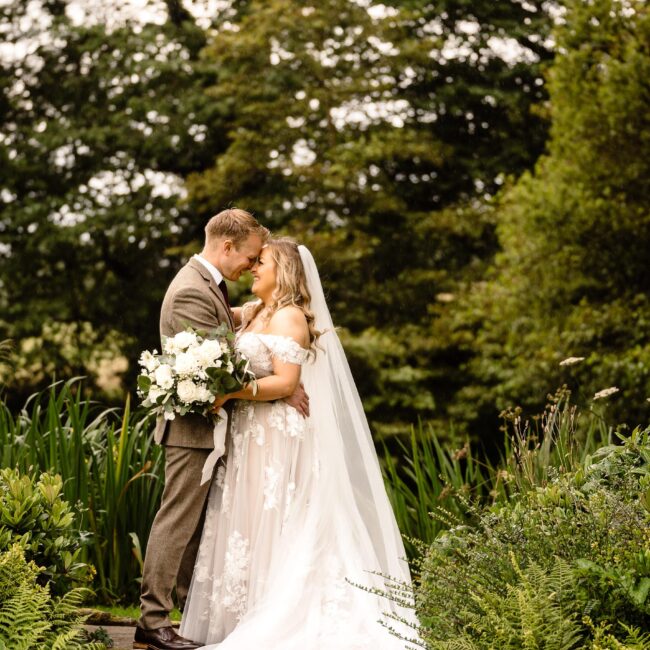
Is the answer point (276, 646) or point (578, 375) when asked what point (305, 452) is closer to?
point (276, 646)

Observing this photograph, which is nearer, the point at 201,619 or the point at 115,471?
the point at 201,619

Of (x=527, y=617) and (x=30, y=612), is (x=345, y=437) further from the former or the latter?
(x=527, y=617)

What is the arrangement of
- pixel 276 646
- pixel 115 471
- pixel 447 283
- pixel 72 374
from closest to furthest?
pixel 276 646 → pixel 115 471 → pixel 447 283 → pixel 72 374

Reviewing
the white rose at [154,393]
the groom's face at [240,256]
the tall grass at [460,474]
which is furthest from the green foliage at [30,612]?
the tall grass at [460,474]

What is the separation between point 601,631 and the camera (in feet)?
8.96

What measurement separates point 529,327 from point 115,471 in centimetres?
731

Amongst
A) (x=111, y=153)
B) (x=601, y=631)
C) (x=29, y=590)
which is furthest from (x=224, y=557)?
(x=111, y=153)

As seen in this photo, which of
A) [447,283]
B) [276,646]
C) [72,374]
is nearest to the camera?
[276,646]

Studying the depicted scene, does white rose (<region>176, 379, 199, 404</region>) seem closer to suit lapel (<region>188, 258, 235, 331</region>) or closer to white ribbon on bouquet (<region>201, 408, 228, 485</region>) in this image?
white ribbon on bouquet (<region>201, 408, 228, 485</region>)

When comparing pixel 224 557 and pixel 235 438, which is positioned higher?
pixel 235 438

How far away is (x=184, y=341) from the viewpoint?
168 inches

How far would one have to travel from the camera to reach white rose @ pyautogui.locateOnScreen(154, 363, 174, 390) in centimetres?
427

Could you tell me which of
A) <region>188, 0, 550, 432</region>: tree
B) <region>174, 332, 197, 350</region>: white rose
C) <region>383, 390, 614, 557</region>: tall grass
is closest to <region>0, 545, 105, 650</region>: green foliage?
<region>174, 332, 197, 350</region>: white rose

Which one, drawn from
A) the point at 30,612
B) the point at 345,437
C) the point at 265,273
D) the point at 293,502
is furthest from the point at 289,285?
the point at 30,612
